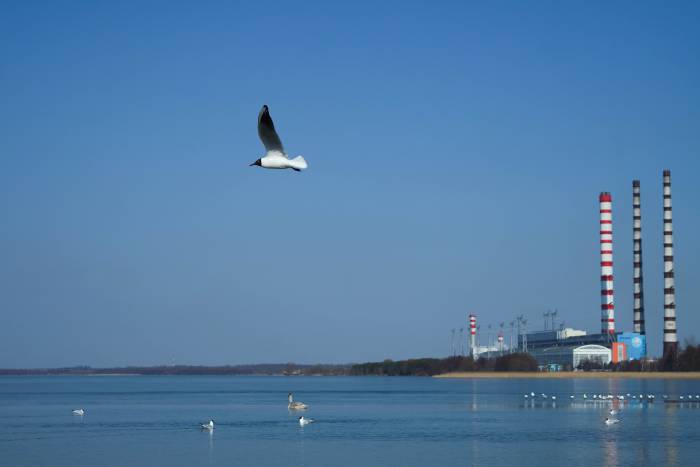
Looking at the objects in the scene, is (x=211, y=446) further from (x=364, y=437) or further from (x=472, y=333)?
(x=472, y=333)

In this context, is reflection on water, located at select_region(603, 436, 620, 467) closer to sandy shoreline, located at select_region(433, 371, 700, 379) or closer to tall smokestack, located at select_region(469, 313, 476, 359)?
sandy shoreline, located at select_region(433, 371, 700, 379)

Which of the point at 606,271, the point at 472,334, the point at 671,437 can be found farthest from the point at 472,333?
the point at 671,437

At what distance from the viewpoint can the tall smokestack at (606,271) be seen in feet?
433

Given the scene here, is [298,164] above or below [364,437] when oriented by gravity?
above

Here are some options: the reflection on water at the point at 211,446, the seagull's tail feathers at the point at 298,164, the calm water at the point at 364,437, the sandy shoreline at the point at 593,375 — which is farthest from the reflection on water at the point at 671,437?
the sandy shoreline at the point at 593,375

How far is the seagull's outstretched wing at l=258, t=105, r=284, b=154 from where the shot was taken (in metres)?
17.3

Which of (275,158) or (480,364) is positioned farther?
(480,364)

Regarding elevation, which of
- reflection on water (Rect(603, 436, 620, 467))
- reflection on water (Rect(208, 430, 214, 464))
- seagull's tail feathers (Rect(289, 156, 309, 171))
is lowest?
reflection on water (Rect(208, 430, 214, 464))

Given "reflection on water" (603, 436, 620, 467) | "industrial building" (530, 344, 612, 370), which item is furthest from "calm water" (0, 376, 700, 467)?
"industrial building" (530, 344, 612, 370)

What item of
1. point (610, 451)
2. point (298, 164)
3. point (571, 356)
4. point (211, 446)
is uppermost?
point (298, 164)

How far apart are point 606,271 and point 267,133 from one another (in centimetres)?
11833

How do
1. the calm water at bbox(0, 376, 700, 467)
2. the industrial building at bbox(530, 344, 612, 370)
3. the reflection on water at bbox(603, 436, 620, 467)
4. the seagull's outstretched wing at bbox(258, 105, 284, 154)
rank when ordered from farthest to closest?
1. the industrial building at bbox(530, 344, 612, 370)
2. the calm water at bbox(0, 376, 700, 467)
3. the reflection on water at bbox(603, 436, 620, 467)
4. the seagull's outstretched wing at bbox(258, 105, 284, 154)

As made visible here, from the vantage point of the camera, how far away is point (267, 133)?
58.8 ft

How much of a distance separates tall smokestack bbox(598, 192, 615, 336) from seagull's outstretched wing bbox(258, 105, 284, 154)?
118 m
